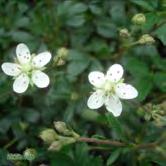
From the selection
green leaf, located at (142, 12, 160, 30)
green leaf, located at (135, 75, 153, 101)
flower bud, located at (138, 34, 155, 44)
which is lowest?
green leaf, located at (135, 75, 153, 101)

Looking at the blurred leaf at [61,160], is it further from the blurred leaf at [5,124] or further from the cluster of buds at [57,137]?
the blurred leaf at [5,124]

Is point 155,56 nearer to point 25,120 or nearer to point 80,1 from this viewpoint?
point 80,1

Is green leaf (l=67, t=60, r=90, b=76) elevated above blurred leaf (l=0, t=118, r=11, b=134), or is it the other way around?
green leaf (l=67, t=60, r=90, b=76)

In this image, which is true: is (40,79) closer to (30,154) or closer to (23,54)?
(23,54)

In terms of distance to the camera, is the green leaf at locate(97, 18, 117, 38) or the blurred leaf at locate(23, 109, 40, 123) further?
the green leaf at locate(97, 18, 117, 38)

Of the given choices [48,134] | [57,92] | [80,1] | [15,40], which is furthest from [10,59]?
[48,134]

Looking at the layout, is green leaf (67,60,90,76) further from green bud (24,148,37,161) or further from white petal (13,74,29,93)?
green bud (24,148,37,161)

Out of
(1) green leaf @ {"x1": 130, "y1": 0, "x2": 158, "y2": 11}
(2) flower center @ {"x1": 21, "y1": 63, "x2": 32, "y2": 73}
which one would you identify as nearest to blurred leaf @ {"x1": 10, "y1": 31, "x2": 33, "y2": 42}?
(2) flower center @ {"x1": 21, "y1": 63, "x2": 32, "y2": 73}
